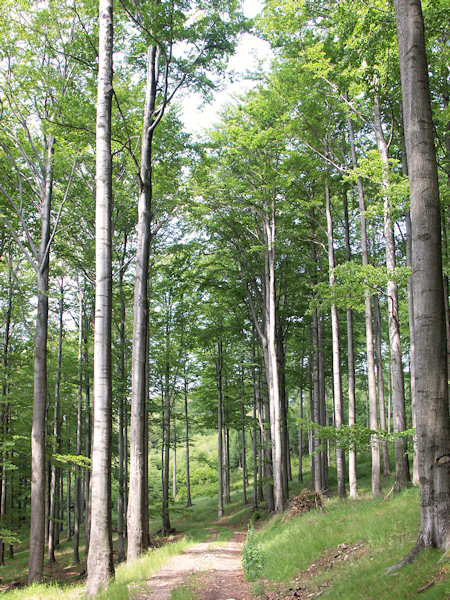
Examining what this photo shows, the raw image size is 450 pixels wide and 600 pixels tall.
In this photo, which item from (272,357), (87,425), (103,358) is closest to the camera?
(103,358)

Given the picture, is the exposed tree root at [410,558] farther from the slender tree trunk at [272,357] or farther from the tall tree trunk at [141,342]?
the slender tree trunk at [272,357]

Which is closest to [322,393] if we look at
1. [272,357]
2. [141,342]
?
[272,357]

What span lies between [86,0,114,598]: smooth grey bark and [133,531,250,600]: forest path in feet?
2.70

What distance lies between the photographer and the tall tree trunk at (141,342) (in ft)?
32.8

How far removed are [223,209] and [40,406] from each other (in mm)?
10312

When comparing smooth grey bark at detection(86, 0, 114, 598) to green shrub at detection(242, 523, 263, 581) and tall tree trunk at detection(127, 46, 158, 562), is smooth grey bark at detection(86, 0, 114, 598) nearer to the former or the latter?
green shrub at detection(242, 523, 263, 581)

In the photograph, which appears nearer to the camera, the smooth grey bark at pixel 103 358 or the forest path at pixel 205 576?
the forest path at pixel 205 576

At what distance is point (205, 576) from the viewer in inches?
324

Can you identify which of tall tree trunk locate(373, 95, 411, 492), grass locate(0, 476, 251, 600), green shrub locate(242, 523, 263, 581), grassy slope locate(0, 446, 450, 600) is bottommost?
grass locate(0, 476, 251, 600)

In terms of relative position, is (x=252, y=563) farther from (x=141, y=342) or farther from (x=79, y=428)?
(x=79, y=428)

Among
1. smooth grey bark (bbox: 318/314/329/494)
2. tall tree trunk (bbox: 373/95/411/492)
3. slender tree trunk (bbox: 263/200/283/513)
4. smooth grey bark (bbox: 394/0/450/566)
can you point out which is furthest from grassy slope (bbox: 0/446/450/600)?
smooth grey bark (bbox: 318/314/329/494)

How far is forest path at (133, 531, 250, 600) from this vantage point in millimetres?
6645

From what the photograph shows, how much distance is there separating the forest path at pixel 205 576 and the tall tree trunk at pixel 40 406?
3791 millimetres

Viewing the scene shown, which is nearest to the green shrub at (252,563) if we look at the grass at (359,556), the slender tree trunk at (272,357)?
the grass at (359,556)
